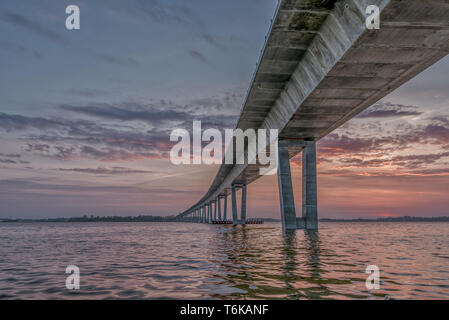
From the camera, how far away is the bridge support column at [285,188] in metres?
34.6

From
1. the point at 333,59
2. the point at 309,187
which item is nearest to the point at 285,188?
the point at 309,187

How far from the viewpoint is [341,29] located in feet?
54.6

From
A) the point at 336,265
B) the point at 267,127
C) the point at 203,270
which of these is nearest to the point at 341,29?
the point at 336,265

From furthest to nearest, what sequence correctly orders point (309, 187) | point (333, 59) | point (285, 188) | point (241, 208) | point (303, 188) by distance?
point (241, 208) < point (285, 188) < point (303, 188) < point (309, 187) < point (333, 59)

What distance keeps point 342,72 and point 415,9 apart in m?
5.88

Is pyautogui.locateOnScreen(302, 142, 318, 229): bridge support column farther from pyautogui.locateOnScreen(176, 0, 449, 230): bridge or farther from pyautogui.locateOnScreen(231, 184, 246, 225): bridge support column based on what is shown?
pyautogui.locateOnScreen(231, 184, 246, 225): bridge support column

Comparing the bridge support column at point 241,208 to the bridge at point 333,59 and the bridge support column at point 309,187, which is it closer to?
the bridge support column at point 309,187

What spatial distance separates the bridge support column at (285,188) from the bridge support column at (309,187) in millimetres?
1206

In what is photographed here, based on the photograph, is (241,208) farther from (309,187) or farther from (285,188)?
(309,187)

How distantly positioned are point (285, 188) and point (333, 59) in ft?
60.9

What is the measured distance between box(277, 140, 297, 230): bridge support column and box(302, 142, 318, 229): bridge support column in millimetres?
1206


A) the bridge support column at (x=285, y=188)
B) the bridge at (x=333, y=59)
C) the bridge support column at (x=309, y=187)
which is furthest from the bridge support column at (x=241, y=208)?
the bridge at (x=333, y=59)

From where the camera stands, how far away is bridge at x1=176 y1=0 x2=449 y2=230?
14.7m

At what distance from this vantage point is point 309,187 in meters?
33.8
